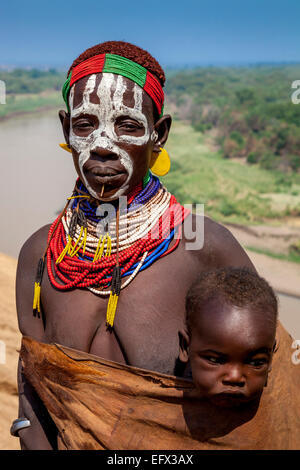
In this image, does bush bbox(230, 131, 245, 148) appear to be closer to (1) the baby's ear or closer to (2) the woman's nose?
(2) the woman's nose

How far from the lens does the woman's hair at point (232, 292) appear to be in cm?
138

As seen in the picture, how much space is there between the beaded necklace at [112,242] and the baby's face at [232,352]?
0.36m

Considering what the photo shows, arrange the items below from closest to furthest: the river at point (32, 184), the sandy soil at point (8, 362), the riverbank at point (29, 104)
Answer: the sandy soil at point (8, 362) < the river at point (32, 184) < the riverbank at point (29, 104)

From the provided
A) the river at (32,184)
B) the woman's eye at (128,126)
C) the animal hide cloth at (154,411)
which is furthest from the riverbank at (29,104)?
the animal hide cloth at (154,411)

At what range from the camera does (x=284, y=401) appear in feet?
4.99

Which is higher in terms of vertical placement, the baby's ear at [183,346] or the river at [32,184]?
the baby's ear at [183,346]

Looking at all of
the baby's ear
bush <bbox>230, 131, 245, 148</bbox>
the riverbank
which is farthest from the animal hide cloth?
the riverbank

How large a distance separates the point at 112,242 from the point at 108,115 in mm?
422

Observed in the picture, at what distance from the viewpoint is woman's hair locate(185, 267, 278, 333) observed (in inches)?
54.2

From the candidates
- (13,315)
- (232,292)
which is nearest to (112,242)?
(232,292)

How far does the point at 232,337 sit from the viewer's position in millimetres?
1327

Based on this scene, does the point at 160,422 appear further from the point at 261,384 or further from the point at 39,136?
the point at 39,136

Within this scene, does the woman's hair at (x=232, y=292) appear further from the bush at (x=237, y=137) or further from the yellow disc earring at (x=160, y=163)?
the bush at (x=237, y=137)

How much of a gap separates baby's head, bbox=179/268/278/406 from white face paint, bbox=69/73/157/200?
504 millimetres
